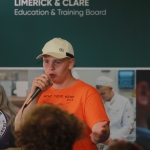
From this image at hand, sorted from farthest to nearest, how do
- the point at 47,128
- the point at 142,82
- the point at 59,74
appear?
the point at 142,82, the point at 59,74, the point at 47,128

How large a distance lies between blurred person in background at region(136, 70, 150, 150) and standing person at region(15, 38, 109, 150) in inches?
38.3

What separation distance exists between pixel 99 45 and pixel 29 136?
7.74 feet

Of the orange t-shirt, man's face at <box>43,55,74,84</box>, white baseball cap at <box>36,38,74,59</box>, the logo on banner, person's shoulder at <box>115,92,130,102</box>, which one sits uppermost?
white baseball cap at <box>36,38,74,59</box>

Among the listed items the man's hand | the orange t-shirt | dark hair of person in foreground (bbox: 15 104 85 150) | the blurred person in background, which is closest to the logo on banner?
the orange t-shirt

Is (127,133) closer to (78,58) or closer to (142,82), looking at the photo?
(142,82)

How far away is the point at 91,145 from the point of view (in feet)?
9.93

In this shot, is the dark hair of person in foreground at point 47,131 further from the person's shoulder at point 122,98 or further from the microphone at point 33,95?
the person's shoulder at point 122,98

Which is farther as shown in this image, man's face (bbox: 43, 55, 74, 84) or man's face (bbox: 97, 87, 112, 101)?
man's face (bbox: 97, 87, 112, 101)

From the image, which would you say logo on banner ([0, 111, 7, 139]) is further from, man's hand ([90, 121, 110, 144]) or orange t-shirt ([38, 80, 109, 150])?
man's hand ([90, 121, 110, 144])

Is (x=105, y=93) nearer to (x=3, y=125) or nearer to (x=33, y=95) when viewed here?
(x=3, y=125)

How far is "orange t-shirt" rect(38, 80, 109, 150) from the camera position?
2996mm

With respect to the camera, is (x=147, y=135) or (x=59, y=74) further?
(x=147, y=135)

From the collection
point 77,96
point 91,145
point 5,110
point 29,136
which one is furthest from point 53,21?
point 29,136

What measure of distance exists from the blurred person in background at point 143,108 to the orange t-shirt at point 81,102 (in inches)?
39.0
